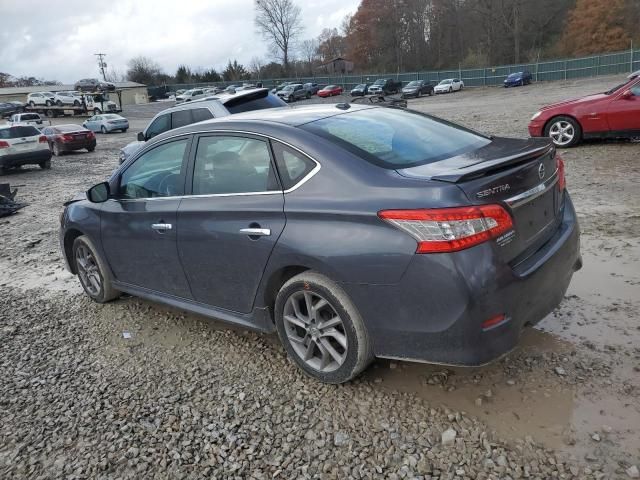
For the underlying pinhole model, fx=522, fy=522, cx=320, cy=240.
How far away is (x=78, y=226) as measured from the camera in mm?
4871

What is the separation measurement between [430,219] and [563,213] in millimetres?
1328

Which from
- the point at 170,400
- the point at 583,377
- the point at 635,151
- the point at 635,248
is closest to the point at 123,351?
the point at 170,400

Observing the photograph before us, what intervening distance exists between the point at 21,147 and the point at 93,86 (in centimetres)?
4952

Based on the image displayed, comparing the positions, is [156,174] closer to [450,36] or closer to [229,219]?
[229,219]

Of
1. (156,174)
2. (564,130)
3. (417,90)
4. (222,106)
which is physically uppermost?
(222,106)

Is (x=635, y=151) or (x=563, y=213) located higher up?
(x=563, y=213)

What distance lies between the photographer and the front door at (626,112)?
380 inches

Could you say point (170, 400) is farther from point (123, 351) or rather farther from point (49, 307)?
point (49, 307)

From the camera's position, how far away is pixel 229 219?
343 centimetres

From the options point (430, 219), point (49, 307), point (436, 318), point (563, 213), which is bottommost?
point (49, 307)

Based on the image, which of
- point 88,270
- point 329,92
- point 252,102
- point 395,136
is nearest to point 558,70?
point 329,92

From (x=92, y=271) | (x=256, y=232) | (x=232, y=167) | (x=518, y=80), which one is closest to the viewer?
(x=256, y=232)

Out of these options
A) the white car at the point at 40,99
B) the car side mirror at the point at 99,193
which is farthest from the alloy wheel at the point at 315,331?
the white car at the point at 40,99

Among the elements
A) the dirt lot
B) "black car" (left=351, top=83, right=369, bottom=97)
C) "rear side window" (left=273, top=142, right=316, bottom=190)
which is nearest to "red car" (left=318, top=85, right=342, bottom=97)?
"black car" (left=351, top=83, right=369, bottom=97)
